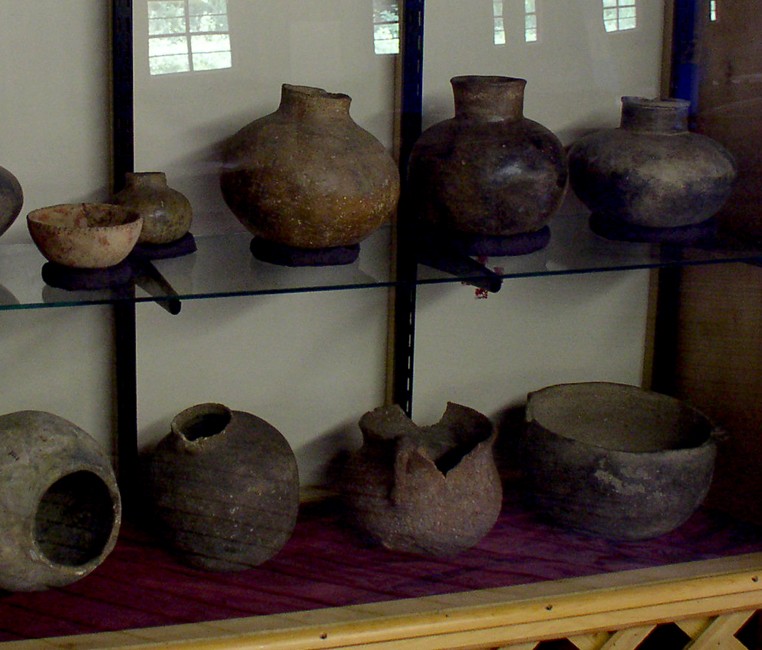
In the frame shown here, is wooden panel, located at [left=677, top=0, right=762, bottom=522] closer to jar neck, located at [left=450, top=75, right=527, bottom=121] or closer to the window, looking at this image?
the window

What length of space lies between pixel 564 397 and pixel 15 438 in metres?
0.75

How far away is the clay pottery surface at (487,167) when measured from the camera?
1.21m

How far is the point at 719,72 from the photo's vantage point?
138 cm

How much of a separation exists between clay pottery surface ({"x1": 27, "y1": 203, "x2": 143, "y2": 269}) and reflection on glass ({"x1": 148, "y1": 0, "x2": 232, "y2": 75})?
20 cm

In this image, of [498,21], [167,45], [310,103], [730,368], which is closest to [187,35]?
[167,45]

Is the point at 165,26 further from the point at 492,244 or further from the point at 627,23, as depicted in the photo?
the point at 627,23

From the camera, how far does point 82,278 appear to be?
42.8 inches

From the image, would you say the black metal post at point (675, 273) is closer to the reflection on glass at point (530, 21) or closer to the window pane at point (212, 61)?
the reflection on glass at point (530, 21)

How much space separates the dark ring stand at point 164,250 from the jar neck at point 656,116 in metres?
0.58

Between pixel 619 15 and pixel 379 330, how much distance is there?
547 mm

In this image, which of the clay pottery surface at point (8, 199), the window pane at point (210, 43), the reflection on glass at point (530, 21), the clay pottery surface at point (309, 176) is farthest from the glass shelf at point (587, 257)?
the clay pottery surface at point (8, 199)

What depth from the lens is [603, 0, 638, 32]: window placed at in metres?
1.40

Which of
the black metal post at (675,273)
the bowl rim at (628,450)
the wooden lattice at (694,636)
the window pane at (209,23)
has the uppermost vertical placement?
the window pane at (209,23)

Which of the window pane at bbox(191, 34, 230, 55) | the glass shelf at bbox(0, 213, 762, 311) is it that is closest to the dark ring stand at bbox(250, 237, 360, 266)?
the glass shelf at bbox(0, 213, 762, 311)
